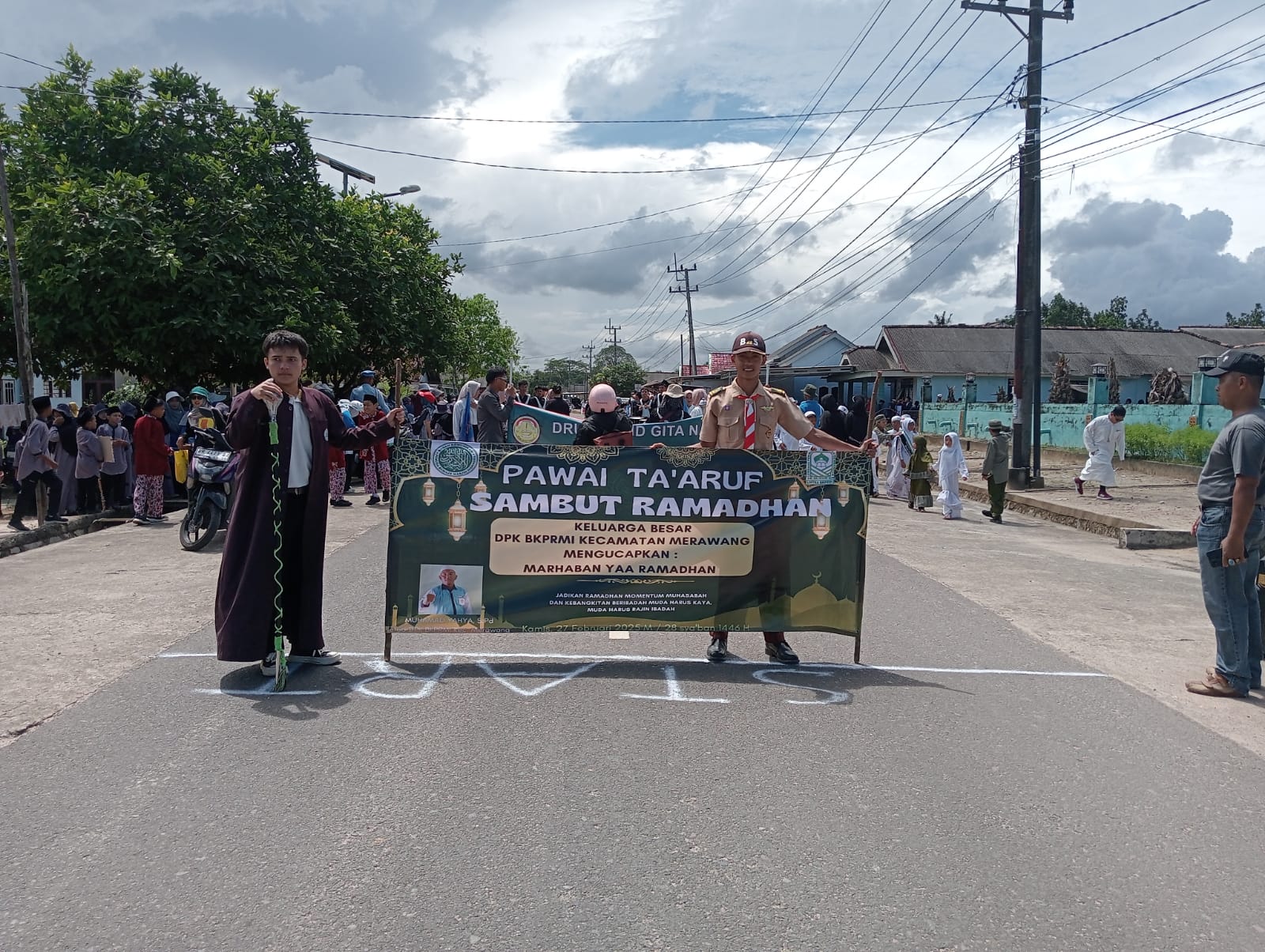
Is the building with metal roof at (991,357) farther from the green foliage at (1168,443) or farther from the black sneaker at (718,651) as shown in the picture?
the black sneaker at (718,651)

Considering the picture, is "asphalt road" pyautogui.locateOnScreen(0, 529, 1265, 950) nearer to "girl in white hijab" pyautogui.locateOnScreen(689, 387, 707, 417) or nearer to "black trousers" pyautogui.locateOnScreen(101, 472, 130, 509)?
Result: "black trousers" pyautogui.locateOnScreen(101, 472, 130, 509)

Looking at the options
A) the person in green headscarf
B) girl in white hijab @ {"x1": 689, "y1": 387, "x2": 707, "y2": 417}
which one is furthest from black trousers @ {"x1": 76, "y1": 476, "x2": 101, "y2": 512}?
the person in green headscarf

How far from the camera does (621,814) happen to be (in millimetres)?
4078

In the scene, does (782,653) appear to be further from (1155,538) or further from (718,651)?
(1155,538)

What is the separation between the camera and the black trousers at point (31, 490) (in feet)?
42.0

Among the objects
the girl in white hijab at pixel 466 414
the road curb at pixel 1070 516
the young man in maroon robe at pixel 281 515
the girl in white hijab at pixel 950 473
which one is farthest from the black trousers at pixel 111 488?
the road curb at pixel 1070 516

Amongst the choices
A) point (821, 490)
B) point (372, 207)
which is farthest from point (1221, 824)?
point (372, 207)

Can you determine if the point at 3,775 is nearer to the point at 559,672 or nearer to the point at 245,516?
the point at 245,516

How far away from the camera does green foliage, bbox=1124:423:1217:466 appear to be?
71.9 feet

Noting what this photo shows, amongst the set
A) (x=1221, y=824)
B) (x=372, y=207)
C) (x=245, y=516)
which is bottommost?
(x=1221, y=824)

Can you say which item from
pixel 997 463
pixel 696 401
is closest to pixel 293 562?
pixel 997 463

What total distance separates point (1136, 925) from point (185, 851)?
3176mm

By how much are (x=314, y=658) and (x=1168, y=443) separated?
70.4ft

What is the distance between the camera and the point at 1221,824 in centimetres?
419
